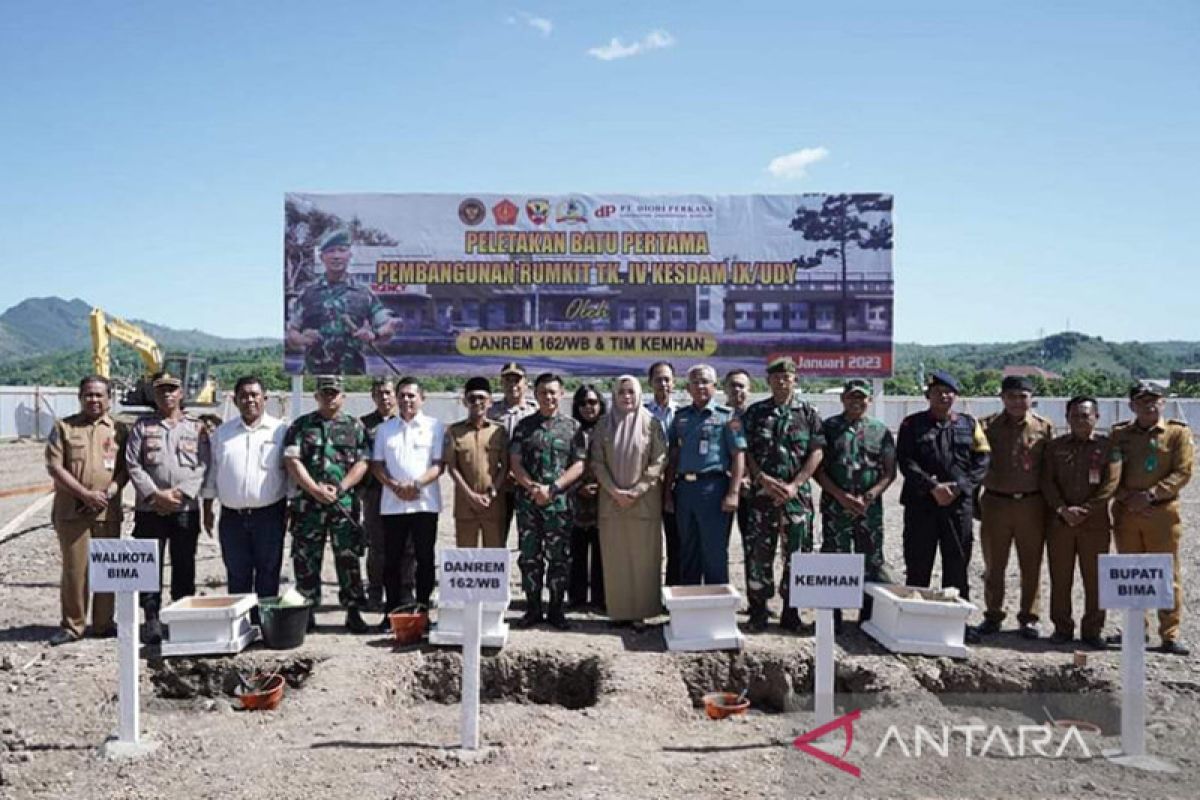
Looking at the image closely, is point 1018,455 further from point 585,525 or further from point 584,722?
point 584,722

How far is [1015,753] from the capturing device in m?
4.88

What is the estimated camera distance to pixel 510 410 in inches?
273

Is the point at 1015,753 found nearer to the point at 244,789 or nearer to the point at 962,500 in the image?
the point at 962,500

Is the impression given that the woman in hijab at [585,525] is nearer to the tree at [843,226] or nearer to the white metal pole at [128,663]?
the white metal pole at [128,663]

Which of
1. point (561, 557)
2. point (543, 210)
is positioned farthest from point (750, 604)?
Answer: point (543, 210)

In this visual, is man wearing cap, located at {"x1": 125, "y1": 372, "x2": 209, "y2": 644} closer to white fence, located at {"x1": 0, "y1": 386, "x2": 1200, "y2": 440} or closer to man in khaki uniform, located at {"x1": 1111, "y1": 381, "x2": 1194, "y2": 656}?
man in khaki uniform, located at {"x1": 1111, "y1": 381, "x2": 1194, "y2": 656}

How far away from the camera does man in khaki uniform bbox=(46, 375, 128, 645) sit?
6.02 meters

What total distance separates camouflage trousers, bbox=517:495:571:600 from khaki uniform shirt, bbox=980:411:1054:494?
9.88 ft

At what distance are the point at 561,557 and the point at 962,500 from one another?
9.15 ft

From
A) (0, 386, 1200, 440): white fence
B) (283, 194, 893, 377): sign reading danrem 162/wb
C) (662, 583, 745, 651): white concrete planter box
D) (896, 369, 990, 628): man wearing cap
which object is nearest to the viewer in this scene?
(662, 583, 745, 651): white concrete planter box

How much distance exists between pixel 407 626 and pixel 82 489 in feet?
7.59

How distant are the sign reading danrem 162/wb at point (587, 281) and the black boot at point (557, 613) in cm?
Result: 581

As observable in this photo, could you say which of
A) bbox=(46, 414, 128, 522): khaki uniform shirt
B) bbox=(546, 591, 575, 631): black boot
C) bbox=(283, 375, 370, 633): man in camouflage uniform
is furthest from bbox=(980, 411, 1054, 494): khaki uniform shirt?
bbox=(46, 414, 128, 522): khaki uniform shirt

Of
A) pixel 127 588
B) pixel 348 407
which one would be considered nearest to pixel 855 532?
pixel 127 588
